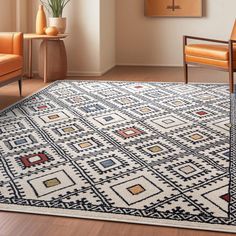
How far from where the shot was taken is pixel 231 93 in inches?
153

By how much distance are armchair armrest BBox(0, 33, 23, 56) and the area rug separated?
428mm

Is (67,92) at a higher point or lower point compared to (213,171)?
higher

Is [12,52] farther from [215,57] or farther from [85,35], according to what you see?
[215,57]

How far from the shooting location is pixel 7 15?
4832 mm

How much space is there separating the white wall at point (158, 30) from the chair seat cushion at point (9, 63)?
2418 mm

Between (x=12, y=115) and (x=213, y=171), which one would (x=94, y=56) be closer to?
(x=12, y=115)

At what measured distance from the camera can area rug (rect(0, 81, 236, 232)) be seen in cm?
171

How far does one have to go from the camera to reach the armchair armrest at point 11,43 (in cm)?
373

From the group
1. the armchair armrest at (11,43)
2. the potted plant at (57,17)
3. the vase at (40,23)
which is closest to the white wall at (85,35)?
the potted plant at (57,17)

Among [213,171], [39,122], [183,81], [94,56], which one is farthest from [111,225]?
[94,56]

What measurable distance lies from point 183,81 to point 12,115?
2.05 m

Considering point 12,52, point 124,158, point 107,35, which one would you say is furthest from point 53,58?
point 124,158

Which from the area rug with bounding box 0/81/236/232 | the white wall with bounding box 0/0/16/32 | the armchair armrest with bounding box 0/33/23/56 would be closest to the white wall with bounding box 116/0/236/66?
the white wall with bounding box 0/0/16/32

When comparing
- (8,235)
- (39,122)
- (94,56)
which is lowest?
(8,235)
